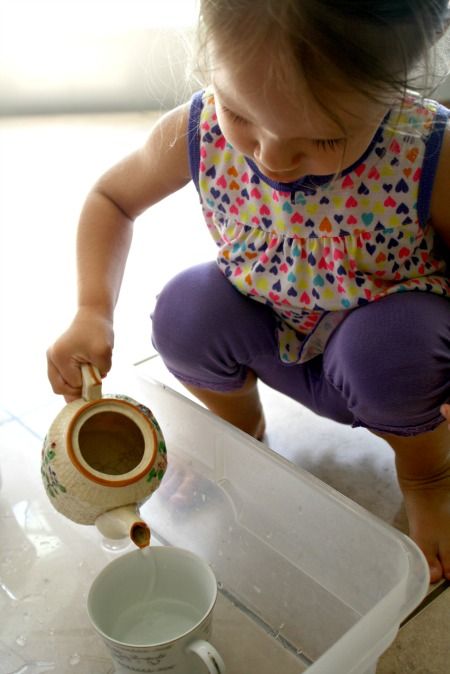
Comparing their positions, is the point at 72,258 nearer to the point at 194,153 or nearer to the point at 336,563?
the point at 194,153

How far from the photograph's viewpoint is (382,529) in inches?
22.9

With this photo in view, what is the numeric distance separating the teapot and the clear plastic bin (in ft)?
0.41

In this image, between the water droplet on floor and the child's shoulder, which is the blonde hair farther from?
the water droplet on floor

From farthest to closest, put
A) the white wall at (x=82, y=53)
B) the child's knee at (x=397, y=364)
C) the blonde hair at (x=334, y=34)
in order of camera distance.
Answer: the white wall at (x=82, y=53)
the child's knee at (x=397, y=364)
the blonde hair at (x=334, y=34)

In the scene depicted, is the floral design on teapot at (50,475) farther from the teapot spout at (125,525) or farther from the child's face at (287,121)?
the child's face at (287,121)

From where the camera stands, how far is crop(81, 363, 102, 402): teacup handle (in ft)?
1.96

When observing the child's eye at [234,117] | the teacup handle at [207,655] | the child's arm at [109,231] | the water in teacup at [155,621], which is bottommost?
the water in teacup at [155,621]

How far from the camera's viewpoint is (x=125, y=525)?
557mm

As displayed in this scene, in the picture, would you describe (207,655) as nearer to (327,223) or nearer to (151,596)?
A: (151,596)

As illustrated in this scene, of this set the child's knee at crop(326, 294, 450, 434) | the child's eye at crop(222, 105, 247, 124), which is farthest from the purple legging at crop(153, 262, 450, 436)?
the child's eye at crop(222, 105, 247, 124)

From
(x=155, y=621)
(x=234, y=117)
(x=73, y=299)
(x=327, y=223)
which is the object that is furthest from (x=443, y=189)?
(x=73, y=299)

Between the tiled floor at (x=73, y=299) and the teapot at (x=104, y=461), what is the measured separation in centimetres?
16

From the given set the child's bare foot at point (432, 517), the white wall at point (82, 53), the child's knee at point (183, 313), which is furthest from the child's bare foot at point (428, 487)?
the white wall at point (82, 53)

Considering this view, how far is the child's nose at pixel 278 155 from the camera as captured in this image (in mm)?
526
